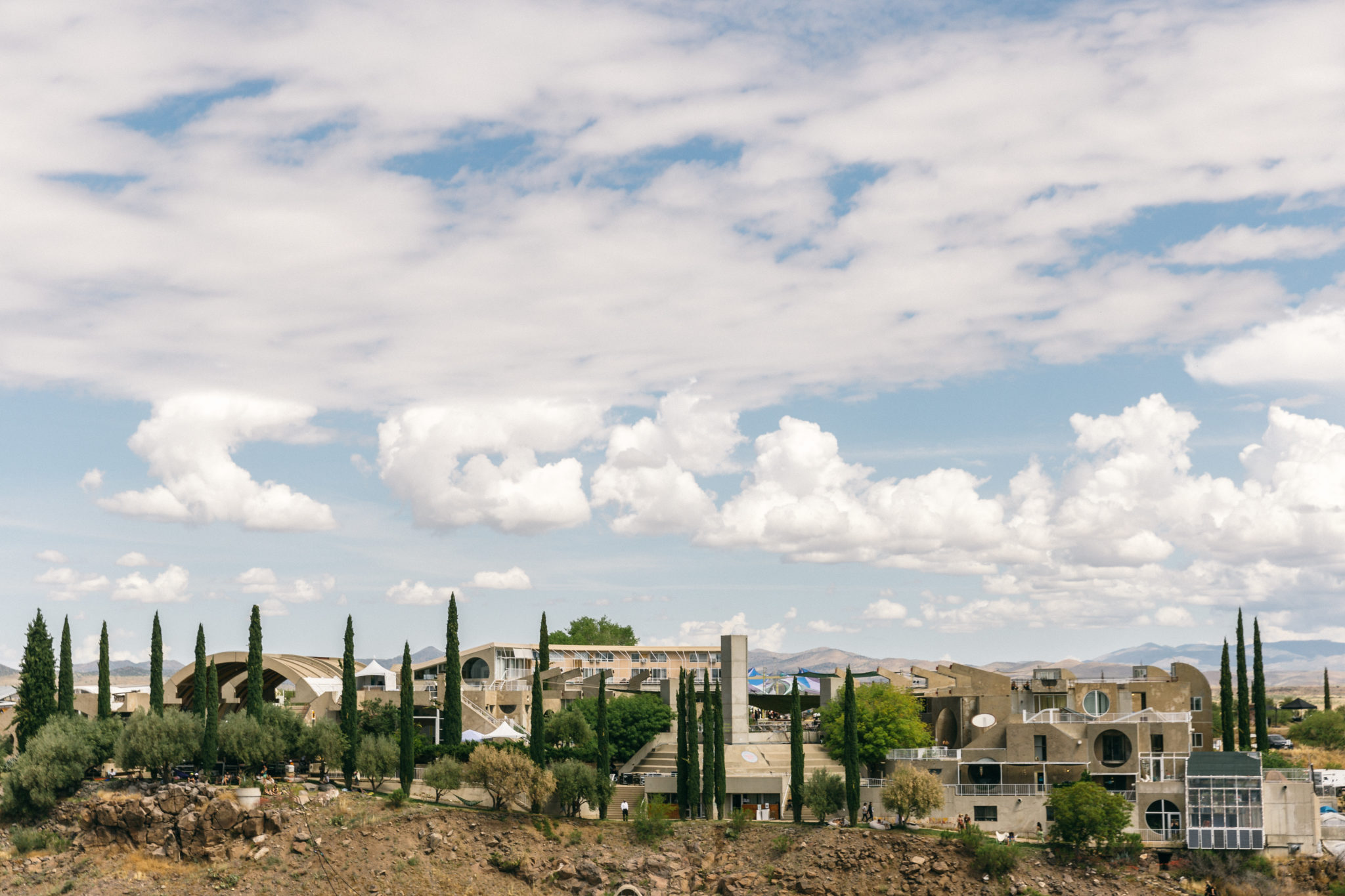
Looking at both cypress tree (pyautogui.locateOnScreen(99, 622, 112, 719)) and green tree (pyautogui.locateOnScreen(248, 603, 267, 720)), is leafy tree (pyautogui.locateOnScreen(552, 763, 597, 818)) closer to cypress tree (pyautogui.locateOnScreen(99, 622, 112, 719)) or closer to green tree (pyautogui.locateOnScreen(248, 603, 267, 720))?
green tree (pyautogui.locateOnScreen(248, 603, 267, 720))

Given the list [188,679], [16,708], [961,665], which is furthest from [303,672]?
[961,665]

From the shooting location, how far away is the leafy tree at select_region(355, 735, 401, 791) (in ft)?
246

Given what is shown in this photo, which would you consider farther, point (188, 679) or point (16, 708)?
point (188, 679)

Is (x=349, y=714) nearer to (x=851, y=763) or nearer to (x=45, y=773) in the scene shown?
(x=45, y=773)

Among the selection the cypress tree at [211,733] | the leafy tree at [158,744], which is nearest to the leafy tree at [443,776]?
the cypress tree at [211,733]

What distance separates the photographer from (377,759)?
2968 inches

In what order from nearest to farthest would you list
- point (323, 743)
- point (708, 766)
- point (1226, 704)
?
point (708, 766) → point (323, 743) → point (1226, 704)

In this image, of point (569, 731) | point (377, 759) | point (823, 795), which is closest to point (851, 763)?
point (823, 795)

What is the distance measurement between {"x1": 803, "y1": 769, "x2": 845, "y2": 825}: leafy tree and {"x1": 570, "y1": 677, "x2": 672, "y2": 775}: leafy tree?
16732 mm

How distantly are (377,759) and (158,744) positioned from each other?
13165mm

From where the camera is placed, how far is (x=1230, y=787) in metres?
70.3

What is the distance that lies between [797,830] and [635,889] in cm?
1058

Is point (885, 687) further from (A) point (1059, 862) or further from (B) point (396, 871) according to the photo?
(B) point (396, 871)

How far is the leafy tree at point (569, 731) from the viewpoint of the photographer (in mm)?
86875
